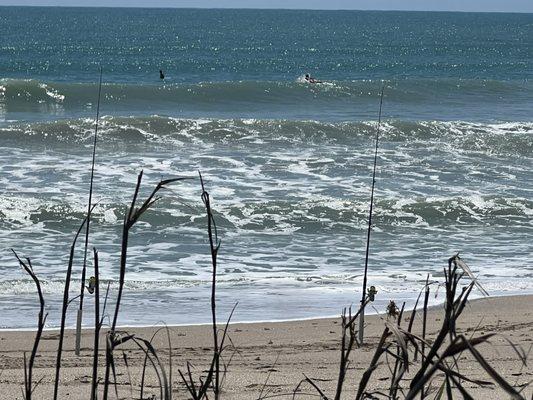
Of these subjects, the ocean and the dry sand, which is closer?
the dry sand

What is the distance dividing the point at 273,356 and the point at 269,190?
808 cm

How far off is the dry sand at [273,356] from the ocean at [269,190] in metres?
0.58

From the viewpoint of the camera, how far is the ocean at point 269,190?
8969 millimetres

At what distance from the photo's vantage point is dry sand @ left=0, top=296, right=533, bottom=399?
475cm

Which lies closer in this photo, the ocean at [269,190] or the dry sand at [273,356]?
the dry sand at [273,356]

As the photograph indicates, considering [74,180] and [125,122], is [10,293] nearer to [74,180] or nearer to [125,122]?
[74,180]

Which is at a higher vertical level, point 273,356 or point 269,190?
point 273,356

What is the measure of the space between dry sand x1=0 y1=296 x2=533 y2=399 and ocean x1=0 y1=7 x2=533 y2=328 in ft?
1.89

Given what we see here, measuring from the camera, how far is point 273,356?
625cm

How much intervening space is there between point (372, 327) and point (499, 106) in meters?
22.4

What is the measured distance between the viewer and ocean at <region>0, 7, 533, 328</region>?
8969mm

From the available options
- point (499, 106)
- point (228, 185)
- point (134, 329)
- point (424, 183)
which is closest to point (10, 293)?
point (134, 329)

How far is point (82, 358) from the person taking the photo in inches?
237

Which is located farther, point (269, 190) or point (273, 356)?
point (269, 190)
